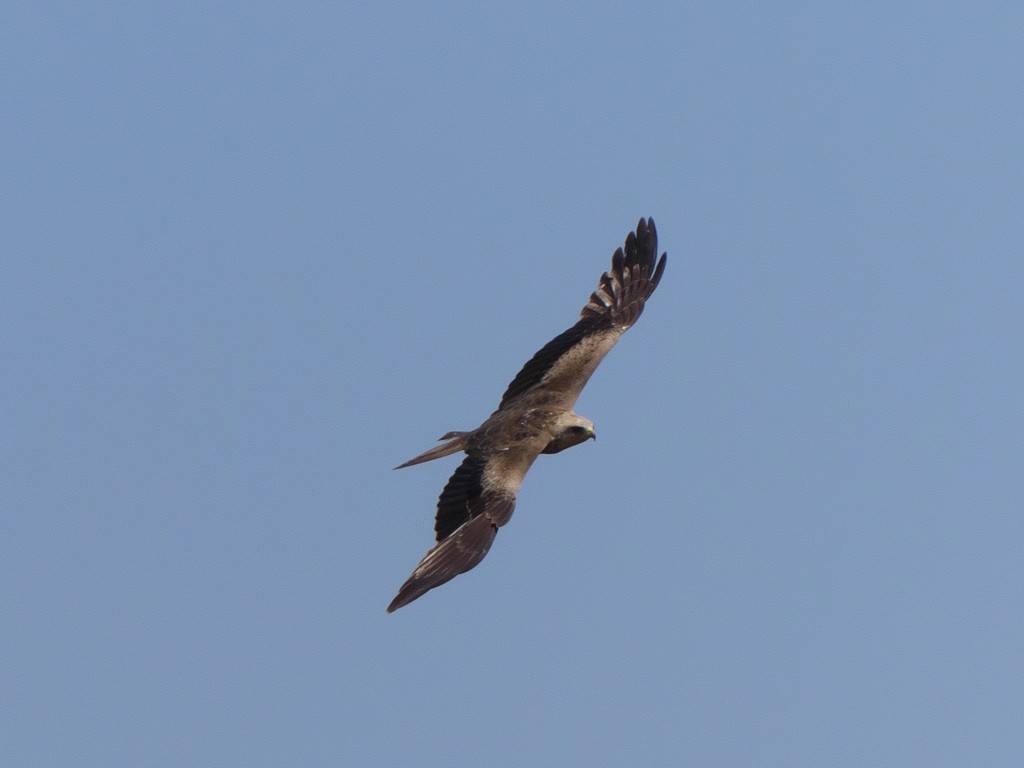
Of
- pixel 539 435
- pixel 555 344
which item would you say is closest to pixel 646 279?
pixel 555 344

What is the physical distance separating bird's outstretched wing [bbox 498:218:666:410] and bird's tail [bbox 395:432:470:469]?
48.6 inches

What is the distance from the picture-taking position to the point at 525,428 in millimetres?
18406

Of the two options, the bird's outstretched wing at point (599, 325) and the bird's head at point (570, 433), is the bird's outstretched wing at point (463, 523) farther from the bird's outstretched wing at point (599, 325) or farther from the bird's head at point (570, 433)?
the bird's outstretched wing at point (599, 325)

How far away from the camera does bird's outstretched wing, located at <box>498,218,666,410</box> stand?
20000 millimetres

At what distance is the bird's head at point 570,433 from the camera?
60.7 ft

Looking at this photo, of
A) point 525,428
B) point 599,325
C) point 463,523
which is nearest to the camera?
point 463,523

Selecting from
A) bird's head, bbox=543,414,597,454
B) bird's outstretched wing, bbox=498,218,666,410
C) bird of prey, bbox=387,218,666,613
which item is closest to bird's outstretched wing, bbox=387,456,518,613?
bird of prey, bbox=387,218,666,613

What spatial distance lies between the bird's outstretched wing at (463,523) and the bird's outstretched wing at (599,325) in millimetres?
2395

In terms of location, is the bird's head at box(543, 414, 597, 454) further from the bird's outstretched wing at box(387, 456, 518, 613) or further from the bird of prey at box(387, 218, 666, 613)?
the bird's outstretched wing at box(387, 456, 518, 613)

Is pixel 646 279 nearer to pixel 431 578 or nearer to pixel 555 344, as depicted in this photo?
pixel 555 344

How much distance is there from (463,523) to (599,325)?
5.39 meters

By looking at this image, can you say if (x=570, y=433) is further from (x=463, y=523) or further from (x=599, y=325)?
(x=599, y=325)

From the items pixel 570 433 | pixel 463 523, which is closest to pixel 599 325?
pixel 570 433

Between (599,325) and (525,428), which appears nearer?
(525,428)
